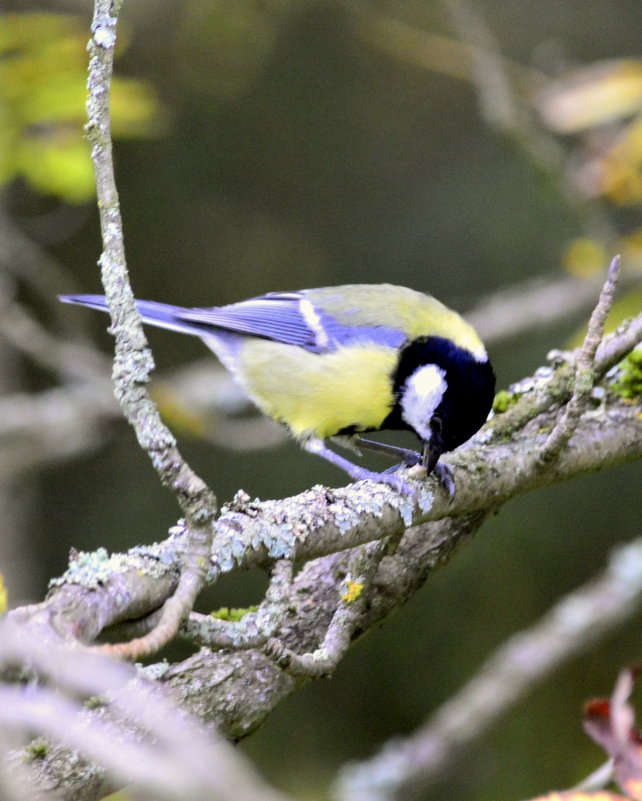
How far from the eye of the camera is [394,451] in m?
2.20

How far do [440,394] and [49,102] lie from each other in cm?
153

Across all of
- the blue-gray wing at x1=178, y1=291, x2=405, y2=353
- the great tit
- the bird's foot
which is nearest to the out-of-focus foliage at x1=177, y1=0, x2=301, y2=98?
the blue-gray wing at x1=178, y1=291, x2=405, y2=353

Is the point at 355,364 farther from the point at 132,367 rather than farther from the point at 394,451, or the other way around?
the point at 132,367

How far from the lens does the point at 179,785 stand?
0.50 metres

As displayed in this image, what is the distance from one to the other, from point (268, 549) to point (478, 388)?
0.84m

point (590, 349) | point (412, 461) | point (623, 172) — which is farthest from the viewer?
point (623, 172)

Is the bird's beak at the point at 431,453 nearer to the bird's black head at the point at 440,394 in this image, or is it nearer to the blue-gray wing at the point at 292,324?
the bird's black head at the point at 440,394

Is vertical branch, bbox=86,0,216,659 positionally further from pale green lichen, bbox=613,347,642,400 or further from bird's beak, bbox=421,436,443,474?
→ pale green lichen, bbox=613,347,642,400

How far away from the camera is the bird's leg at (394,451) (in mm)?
2093

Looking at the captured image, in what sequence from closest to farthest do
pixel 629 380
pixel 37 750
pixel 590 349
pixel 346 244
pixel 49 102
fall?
pixel 37 750 → pixel 590 349 → pixel 629 380 → pixel 49 102 → pixel 346 244

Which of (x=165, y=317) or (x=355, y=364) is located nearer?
(x=355, y=364)

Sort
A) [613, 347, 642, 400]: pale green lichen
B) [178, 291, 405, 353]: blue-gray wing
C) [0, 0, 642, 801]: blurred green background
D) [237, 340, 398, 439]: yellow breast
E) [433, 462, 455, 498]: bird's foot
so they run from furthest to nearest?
[0, 0, 642, 801]: blurred green background < [178, 291, 405, 353]: blue-gray wing < [237, 340, 398, 439]: yellow breast < [613, 347, 642, 400]: pale green lichen < [433, 462, 455, 498]: bird's foot

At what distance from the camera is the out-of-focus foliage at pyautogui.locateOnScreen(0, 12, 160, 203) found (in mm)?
2475

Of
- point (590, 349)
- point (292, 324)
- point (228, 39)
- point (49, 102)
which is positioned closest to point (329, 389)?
point (292, 324)
